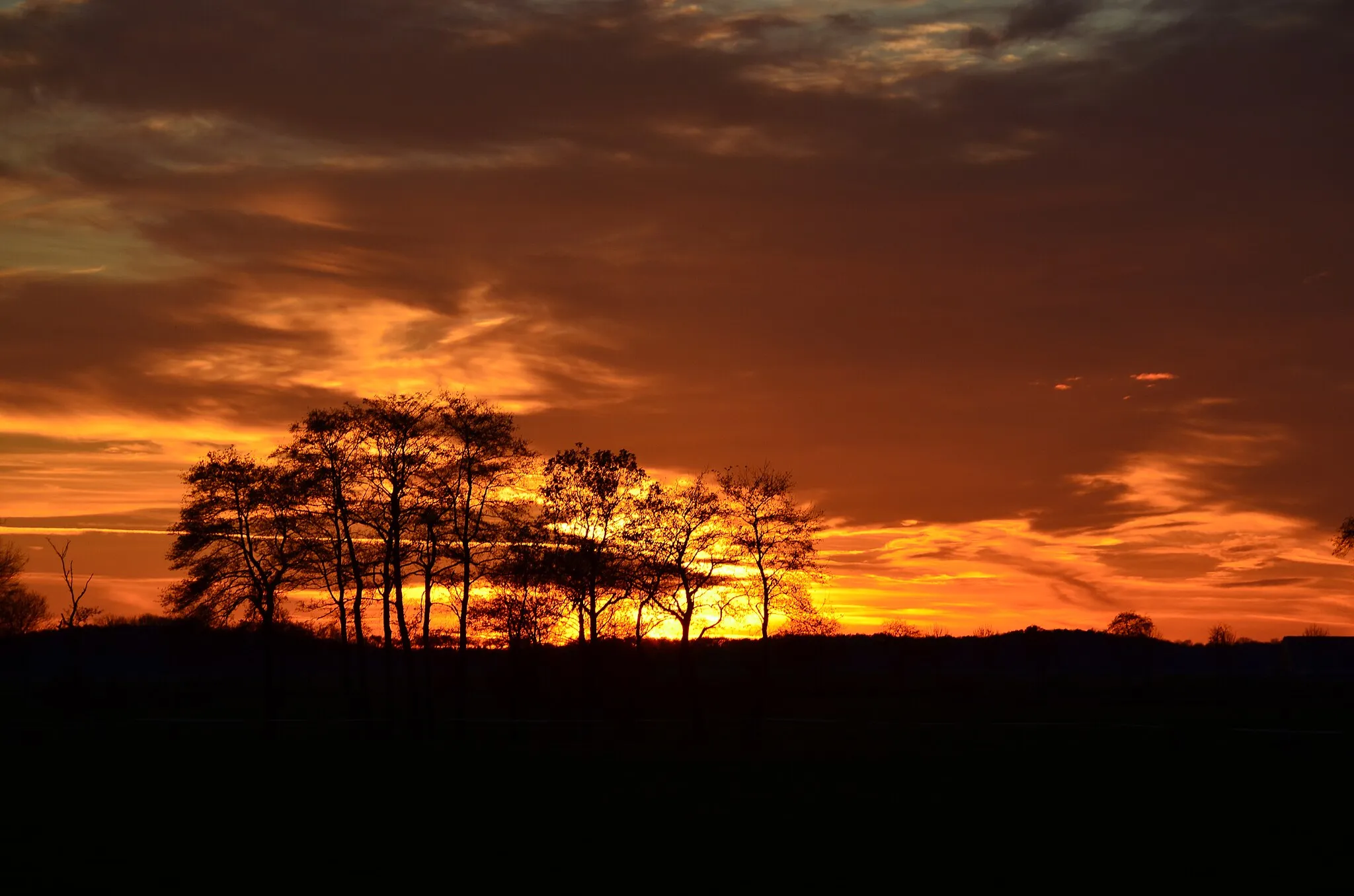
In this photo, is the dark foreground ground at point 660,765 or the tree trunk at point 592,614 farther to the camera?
the tree trunk at point 592,614

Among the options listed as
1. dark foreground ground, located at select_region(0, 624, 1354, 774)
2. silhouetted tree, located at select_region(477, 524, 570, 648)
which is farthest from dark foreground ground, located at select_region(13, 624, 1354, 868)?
silhouetted tree, located at select_region(477, 524, 570, 648)

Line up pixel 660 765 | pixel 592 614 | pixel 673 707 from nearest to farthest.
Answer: pixel 660 765 < pixel 673 707 < pixel 592 614

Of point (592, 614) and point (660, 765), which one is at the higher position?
point (592, 614)

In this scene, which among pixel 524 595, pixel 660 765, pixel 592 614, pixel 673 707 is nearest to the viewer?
pixel 660 765

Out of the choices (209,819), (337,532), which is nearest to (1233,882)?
(209,819)

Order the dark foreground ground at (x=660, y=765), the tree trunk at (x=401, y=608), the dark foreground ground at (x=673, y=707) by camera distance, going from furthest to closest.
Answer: the tree trunk at (x=401, y=608), the dark foreground ground at (x=673, y=707), the dark foreground ground at (x=660, y=765)

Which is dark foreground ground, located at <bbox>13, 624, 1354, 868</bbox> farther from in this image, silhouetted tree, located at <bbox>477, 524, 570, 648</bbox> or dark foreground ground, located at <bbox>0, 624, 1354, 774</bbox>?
silhouetted tree, located at <bbox>477, 524, 570, 648</bbox>

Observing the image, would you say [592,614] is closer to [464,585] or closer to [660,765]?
[464,585]

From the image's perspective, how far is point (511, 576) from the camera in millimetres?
65750

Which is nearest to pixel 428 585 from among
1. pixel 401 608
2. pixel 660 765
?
pixel 401 608

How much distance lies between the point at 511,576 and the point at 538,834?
1698 inches

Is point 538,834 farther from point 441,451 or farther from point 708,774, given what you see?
point 441,451

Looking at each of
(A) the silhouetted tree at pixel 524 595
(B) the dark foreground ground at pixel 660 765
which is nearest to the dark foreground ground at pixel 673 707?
(B) the dark foreground ground at pixel 660 765

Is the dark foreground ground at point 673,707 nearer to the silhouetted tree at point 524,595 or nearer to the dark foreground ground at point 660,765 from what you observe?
the dark foreground ground at point 660,765
